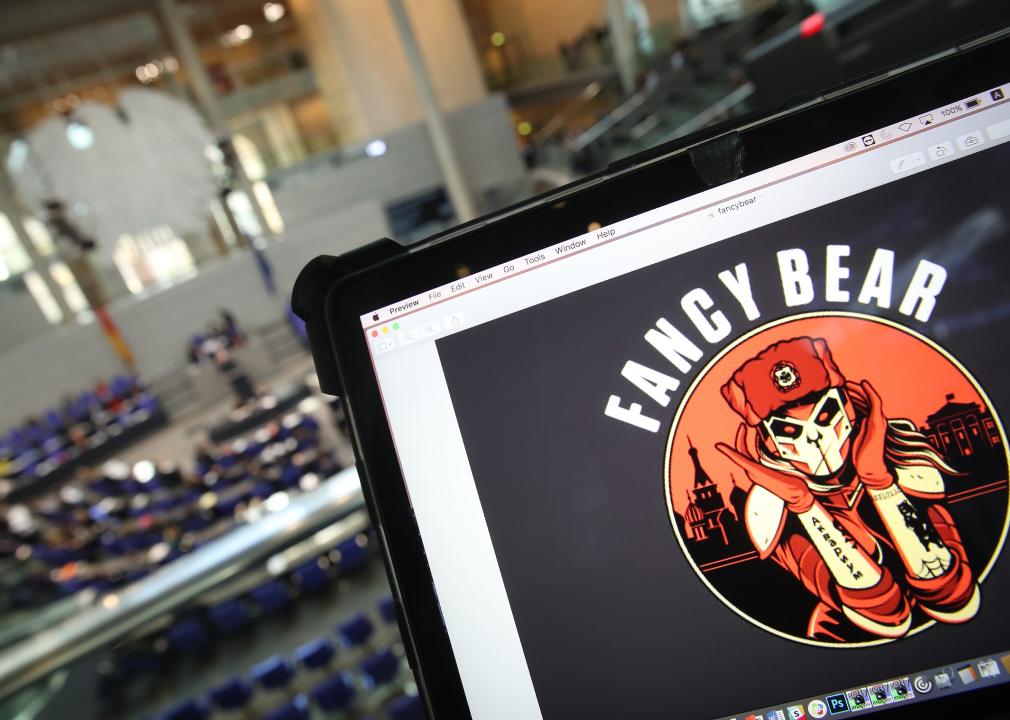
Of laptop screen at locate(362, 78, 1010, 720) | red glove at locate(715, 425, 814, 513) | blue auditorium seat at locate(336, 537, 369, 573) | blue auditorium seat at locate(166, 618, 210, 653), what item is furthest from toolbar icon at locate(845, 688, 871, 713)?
blue auditorium seat at locate(166, 618, 210, 653)

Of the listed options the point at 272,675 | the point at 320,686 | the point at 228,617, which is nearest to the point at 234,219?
the point at 228,617

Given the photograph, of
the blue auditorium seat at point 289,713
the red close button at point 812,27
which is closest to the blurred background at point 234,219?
the blue auditorium seat at point 289,713

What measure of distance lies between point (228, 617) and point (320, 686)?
7.79ft

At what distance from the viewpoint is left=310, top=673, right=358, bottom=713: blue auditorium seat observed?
5.59 meters

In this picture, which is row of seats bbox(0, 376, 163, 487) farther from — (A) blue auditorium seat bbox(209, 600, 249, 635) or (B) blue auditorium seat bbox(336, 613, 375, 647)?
(B) blue auditorium seat bbox(336, 613, 375, 647)

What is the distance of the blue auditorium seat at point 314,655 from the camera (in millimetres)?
6176

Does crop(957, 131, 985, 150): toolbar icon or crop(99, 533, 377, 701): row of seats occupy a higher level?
crop(957, 131, 985, 150): toolbar icon

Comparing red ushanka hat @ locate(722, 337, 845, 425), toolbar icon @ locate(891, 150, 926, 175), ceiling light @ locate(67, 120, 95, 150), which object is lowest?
red ushanka hat @ locate(722, 337, 845, 425)

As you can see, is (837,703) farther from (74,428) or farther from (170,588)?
(74,428)

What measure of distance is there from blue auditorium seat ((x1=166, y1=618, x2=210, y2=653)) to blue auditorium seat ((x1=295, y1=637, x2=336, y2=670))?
1701mm

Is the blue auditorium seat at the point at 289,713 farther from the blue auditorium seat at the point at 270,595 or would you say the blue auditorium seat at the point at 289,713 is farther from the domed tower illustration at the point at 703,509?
the domed tower illustration at the point at 703,509

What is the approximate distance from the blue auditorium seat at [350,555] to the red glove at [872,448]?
7.58 m

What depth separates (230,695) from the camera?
19.6 ft

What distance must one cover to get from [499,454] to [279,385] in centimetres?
1416
